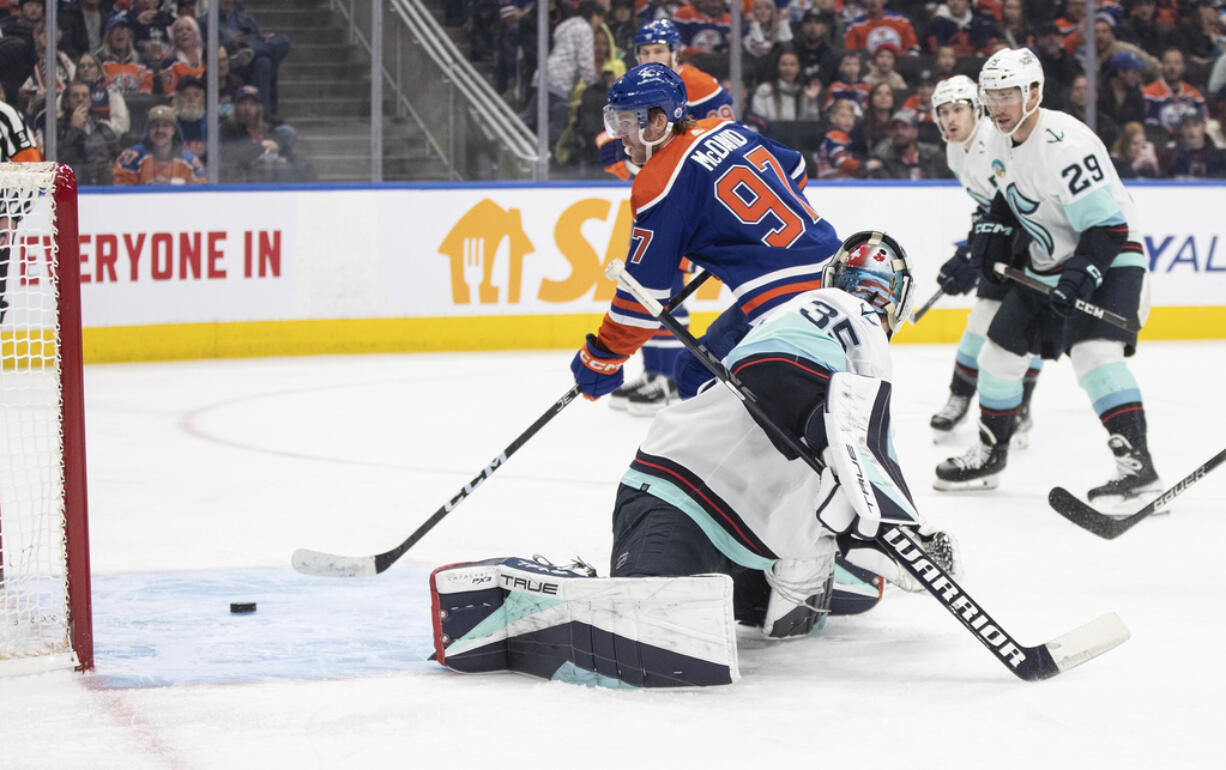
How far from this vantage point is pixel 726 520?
107 inches

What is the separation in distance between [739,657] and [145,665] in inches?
39.4

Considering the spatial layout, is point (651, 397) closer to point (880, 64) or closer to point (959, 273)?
point (959, 273)

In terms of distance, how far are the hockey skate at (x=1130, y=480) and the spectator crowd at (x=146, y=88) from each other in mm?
4144

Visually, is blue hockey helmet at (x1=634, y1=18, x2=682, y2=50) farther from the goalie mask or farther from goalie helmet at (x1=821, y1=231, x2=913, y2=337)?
goalie helmet at (x1=821, y1=231, x2=913, y2=337)

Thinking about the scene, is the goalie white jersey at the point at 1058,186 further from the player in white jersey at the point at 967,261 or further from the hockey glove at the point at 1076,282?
the player in white jersey at the point at 967,261

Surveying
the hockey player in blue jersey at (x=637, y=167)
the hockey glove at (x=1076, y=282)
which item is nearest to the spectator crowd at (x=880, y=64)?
the hockey player in blue jersey at (x=637, y=167)

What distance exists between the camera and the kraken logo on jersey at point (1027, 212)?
14.4 ft

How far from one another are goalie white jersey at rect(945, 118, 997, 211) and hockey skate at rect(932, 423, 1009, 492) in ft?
2.65

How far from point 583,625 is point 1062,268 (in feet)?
7.45

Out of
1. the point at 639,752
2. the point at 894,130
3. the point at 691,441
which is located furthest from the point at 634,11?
the point at 639,752

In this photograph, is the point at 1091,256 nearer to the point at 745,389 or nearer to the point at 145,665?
the point at 745,389

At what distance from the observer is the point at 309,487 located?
450 centimetres

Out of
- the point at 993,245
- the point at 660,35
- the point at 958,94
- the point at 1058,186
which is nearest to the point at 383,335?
the point at 660,35

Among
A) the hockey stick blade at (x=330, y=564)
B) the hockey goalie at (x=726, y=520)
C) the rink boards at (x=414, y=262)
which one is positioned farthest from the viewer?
the rink boards at (x=414, y=262)
